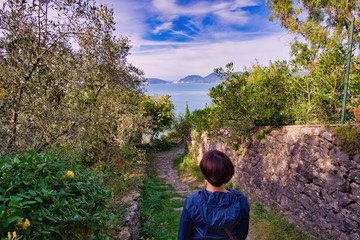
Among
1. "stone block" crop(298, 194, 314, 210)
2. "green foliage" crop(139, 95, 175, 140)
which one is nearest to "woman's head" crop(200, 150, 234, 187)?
"stone block" crop(298, 194, 314, 210)

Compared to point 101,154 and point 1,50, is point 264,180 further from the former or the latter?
point 1,50

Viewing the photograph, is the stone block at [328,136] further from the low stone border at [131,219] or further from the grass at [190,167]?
the grass at [190,167]

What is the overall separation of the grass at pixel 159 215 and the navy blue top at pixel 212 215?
2362mm

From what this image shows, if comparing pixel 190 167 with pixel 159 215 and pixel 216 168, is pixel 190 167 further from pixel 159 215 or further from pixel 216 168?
pixel 216 168

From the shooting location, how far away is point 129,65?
6.52 meters

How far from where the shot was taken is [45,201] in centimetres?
208

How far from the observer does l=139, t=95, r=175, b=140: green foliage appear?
16016mm

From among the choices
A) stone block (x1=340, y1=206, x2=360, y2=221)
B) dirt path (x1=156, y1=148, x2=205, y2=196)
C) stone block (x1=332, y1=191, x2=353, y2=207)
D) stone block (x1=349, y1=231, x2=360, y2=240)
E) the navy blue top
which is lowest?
dirt path (x1=156, y1=148, x2=205, y2=196)

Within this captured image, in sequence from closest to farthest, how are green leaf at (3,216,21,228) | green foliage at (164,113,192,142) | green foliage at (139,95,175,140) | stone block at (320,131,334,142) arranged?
green leaf at (3,216,21,228) < stone block at (320,131,334,142) < green foliage at (139,95,175,140) < green foliage at (164,113,192,142)

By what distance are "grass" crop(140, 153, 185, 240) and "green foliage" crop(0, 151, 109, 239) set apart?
199cm

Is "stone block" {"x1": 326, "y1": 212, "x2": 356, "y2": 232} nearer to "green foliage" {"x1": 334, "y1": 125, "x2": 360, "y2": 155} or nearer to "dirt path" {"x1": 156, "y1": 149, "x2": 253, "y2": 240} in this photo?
"green foliage" {"x1": 334, "y1": 125, "x2": 360, "y2": 155}

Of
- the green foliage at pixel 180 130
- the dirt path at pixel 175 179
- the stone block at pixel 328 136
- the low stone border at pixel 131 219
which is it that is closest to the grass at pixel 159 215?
the low stone border at pixel 131 219

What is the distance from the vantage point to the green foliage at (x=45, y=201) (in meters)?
1.74

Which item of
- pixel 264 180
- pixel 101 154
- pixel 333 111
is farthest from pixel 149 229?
pixel 333 111
